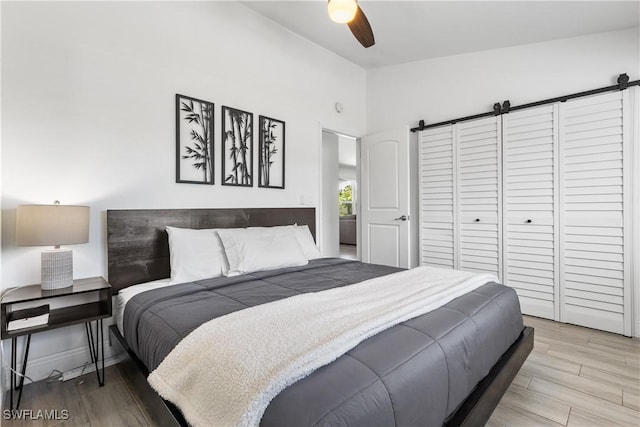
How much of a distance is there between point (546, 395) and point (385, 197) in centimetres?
253

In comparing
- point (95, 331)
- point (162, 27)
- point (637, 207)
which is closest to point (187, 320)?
point (95, 331)

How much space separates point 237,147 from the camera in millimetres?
2990

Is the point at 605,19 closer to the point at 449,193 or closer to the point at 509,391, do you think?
the point at 449,193

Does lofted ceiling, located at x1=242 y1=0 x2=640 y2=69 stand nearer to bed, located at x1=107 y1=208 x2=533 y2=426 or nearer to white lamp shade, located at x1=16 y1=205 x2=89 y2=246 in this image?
bed, located at x1=107 y1=208 x2=533 y2=426

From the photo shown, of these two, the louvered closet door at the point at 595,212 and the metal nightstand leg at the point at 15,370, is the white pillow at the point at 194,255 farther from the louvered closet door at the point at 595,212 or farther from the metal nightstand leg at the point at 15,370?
the louvered closet door at the point at 595,212

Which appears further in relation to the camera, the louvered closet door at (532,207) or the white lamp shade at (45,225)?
the louvered closet door at (532,207)

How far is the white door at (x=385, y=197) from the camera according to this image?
3.77 m

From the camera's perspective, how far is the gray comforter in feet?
2.90

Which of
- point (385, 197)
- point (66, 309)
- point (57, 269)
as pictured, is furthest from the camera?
point (385, 197)

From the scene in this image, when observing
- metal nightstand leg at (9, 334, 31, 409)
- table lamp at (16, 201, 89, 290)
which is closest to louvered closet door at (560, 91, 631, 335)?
table lamp at (16, 201, 89, 290)

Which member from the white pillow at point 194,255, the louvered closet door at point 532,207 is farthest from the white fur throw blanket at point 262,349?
the louvered closet door at point 532,207

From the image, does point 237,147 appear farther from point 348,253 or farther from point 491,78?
point 348,253

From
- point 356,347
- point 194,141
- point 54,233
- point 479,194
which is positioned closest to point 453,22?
point 479,194

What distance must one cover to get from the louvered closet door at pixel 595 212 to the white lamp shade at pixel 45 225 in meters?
3.92
